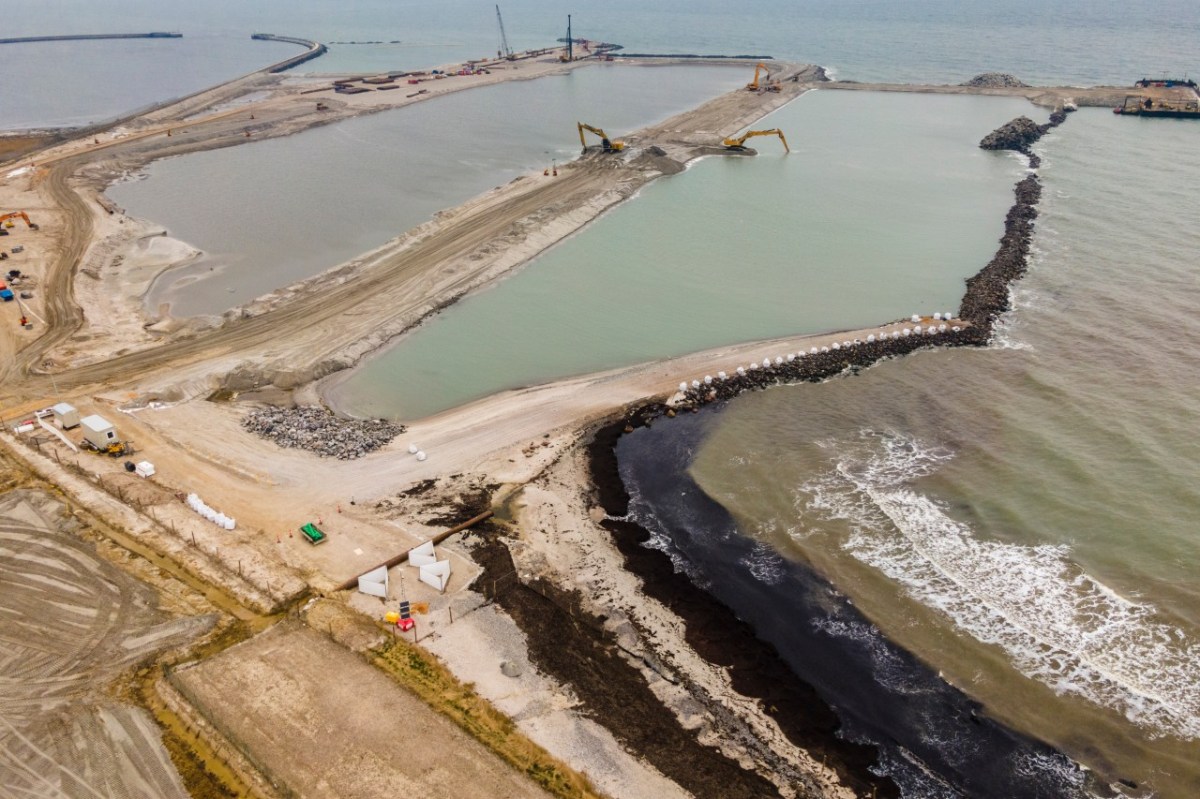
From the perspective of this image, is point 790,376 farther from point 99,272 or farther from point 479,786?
point 99,272

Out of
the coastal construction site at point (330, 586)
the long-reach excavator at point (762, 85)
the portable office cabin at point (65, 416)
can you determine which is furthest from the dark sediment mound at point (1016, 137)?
the portable office cabin at point (65, 416)

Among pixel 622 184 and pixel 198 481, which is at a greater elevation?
pixel 622 184

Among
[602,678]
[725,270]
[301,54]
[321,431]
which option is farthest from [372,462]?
[301,54]

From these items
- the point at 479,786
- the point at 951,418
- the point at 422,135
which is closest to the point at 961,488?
the point at 951,418

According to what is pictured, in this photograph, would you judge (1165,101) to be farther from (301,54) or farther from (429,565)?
(301,54)

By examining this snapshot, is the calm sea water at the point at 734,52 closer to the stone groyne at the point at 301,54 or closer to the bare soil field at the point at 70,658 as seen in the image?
the stone groyne at the point at 301,54

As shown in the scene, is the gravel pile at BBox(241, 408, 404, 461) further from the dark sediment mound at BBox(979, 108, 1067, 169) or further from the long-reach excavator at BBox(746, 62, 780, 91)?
the long-reach excavator at BBox(746, 62, 780, 91)
